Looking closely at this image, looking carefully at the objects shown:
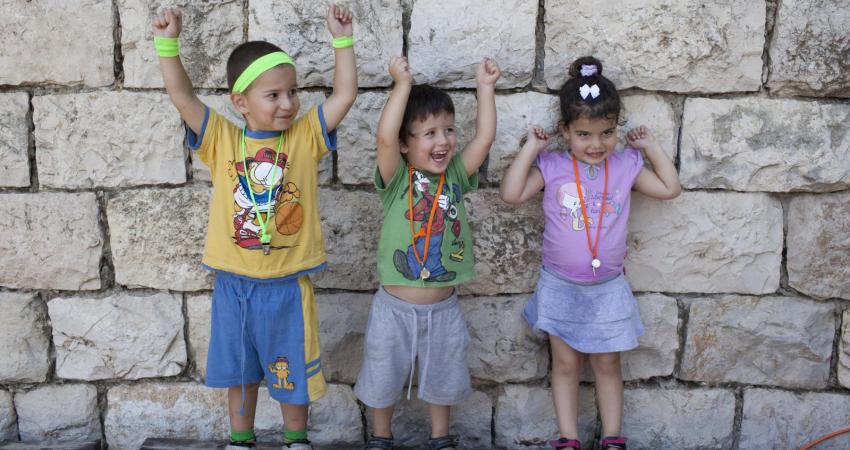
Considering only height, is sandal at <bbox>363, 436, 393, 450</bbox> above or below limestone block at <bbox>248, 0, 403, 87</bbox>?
below

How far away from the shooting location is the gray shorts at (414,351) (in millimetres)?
3127

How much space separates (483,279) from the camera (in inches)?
138

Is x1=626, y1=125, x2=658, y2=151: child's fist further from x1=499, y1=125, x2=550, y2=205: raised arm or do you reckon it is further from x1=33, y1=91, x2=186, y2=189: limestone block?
x1=33, y1=91, x2=186, y2=189: limestone block

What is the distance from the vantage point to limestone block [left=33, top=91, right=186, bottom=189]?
11.0 feet

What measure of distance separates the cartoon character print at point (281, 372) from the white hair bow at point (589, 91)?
5.26 feet

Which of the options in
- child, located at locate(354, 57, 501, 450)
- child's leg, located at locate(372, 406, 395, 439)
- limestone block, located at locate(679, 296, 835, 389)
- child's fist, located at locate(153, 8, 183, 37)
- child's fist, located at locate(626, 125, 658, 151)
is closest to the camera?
child's fist, located at locate(153, 8, 183, 37)

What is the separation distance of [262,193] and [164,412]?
4.55 ft

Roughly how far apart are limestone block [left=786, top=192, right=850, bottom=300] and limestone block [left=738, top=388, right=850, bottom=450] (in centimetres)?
50

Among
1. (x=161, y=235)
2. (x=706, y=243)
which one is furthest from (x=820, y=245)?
(x=161, y=235)

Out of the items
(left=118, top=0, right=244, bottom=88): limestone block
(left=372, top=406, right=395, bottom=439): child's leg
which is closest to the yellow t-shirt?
(left=118, top=0, right=244, bottom=88): limestone block

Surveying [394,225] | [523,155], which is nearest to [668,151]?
[523,155]

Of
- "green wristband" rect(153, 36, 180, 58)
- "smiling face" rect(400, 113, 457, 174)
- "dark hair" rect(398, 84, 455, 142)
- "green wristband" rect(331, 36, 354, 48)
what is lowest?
"smiling face" rect(400, 113, 457, 174)

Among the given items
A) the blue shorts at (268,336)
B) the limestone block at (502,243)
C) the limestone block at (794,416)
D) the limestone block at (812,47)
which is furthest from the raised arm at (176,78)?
the limestone block at (794,416)

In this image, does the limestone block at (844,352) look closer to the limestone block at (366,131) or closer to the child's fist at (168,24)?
the limestone block at (366,131)
